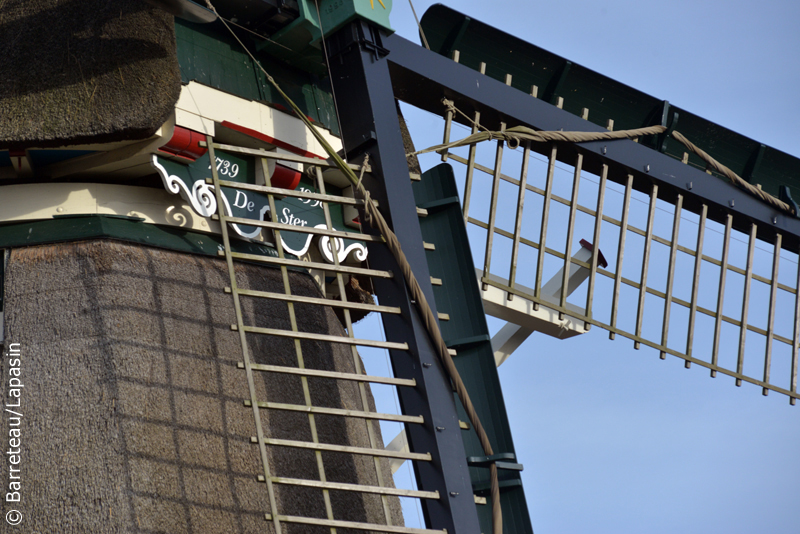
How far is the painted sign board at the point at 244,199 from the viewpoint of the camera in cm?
420

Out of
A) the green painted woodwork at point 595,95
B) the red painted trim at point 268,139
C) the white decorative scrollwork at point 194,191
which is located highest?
the green painted woodwork at point 595,95

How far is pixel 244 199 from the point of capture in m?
4.45

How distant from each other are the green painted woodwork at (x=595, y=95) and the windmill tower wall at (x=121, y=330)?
1756 millimetres

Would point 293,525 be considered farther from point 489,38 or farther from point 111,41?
point 489,38

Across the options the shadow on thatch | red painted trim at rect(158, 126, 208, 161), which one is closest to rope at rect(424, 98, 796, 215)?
red painted trim at rect(158, 126, 208, 161)

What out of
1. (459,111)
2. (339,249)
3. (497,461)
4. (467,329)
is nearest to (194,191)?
(339,249)

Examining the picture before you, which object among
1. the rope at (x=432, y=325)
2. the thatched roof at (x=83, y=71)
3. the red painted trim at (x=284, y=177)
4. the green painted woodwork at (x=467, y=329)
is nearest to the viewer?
the thatched roof at (x=83, y=71)

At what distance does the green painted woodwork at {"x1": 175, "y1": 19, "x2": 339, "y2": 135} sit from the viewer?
14.3ft

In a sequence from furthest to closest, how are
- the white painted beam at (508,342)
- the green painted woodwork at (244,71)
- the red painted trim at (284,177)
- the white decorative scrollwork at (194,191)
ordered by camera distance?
1. the white painted beam at (508,342)
2. the red painted trim at (284,177)
3. the green painted woodwork at (244,71)
4. the white decorative scrollwork at (194,191)

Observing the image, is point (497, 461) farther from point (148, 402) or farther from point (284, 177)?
point (284, 177)

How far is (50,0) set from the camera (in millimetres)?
4113

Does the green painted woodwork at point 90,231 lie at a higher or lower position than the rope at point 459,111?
lower

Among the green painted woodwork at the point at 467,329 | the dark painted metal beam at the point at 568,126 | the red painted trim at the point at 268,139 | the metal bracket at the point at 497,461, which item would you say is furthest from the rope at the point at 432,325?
the dark painted metal beam at the point at 568,126

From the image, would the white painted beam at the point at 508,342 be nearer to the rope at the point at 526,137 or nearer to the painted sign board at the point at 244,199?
the rope at the point at 526,137
